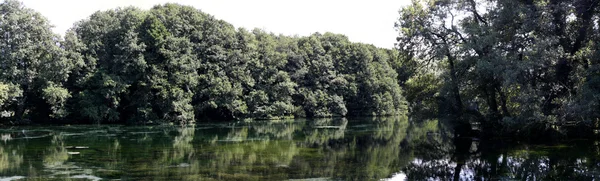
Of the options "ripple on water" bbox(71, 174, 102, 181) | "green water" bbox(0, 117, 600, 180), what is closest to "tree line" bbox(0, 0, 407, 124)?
"green water" bbox(0, 117, 600, 180)

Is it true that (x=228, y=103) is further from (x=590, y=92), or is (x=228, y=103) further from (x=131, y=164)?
(x=590, y=92)

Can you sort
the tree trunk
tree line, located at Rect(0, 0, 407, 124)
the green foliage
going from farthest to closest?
tree line, located at Rect(0, 0, 407, 124)
the green foliage
the tree trunk

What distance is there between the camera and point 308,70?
73.4 meters

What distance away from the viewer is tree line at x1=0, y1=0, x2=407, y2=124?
42719 mm

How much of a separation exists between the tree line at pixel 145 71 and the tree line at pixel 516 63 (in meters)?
5.11

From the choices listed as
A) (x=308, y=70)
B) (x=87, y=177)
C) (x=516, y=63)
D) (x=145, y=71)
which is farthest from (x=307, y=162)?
(x=308, y=70)

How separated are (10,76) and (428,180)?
42.2m

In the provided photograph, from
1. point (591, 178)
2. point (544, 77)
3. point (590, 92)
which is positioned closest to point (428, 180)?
point (591, 178)

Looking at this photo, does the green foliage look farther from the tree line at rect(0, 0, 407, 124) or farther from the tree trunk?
the tree trunk

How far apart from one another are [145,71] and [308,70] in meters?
30.9

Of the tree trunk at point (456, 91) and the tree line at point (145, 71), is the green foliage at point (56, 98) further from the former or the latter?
the tree trunk at point (456, 91)

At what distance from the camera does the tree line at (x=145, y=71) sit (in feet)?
140

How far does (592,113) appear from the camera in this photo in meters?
17.0

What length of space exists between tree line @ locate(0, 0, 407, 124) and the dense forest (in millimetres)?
148
